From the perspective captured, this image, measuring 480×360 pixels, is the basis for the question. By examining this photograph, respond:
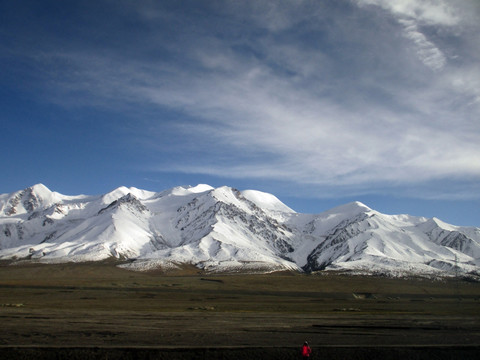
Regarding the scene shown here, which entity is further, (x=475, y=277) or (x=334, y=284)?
(x=475, y=277)

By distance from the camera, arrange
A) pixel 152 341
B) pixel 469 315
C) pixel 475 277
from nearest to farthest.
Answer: pixel 152 341 → pixel 469 315 → pixel 475 277

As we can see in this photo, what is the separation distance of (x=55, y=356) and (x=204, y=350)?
38.3 ft

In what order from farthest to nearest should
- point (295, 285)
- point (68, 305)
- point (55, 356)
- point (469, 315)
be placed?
point (295, 285) → point (68, 305) → point (469, 315) → point (55, 356)

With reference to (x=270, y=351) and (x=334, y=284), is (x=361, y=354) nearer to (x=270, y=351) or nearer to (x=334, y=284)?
(x=270, y=351)

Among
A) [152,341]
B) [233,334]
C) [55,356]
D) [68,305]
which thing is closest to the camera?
[55,356]

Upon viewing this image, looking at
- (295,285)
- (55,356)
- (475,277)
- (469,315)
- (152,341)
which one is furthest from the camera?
(475,277)

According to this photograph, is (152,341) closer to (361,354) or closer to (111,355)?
(111,355)

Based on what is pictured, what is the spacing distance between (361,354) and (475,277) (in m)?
182

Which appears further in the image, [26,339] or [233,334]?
[233,334]

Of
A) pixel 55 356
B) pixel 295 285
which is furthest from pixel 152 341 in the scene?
pixel 295 285

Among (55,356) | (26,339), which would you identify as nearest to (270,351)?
(55,356)

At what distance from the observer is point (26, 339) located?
1503 inches

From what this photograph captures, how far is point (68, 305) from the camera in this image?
6919 centimetres

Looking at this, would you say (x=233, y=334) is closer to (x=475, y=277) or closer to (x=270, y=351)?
(x=270, y=351)
